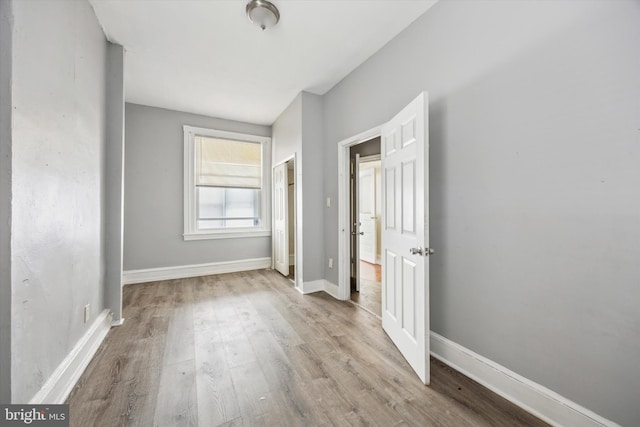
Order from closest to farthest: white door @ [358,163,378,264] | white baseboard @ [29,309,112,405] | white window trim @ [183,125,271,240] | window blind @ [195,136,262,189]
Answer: white baseboard @ [29,309,112,405], white window trim @ [183,125,271,240], window blind @ [195,136,262,189], white door @ [358,163,378,264]

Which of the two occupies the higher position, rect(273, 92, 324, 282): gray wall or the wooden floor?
rect(273, 92, 324, 282): gray wall

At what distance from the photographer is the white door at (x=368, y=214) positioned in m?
5.30

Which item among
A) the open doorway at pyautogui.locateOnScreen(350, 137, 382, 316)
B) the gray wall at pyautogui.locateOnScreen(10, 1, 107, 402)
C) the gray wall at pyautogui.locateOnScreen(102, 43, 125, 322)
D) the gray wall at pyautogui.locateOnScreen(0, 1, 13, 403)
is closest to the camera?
the gray wall at pyautogui.locateOnScreen(0, 1, 13, 403)

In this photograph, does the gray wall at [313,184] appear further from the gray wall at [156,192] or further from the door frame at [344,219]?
the gray wall at [156,192]

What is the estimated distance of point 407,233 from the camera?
6.42ft

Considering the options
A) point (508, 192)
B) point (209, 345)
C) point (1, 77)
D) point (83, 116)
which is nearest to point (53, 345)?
point (209, 345)

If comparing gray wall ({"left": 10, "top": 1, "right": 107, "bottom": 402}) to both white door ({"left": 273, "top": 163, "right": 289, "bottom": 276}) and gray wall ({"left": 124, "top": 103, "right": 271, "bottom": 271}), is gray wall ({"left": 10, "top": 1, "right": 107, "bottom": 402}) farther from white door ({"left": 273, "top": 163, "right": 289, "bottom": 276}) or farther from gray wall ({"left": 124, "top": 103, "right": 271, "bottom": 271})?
white door ({"left": 273, "top": 163, "right": 289, "bottom": 276})

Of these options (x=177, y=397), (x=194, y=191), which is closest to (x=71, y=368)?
(x=177, y=397)

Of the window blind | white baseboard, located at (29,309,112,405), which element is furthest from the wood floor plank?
the window blind

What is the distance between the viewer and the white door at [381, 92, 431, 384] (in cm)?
168

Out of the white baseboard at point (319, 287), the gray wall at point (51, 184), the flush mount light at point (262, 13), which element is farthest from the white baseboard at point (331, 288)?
the flush mount light at point (262, 13)

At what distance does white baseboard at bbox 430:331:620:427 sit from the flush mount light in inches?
117

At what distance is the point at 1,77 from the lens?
107 cm

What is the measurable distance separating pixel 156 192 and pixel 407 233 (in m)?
4.04
